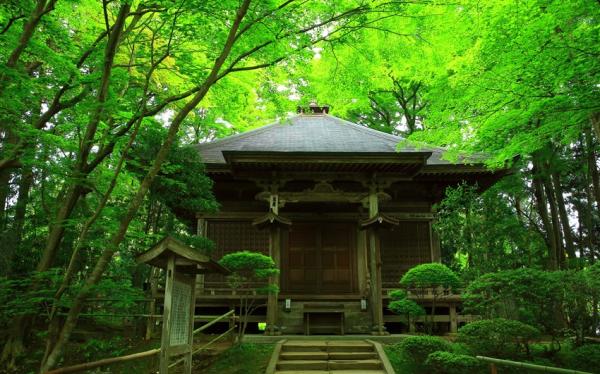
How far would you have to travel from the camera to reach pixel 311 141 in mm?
14578

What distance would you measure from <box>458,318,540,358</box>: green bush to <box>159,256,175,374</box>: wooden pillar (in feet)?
18.0

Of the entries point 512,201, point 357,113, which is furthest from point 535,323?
point 357,113

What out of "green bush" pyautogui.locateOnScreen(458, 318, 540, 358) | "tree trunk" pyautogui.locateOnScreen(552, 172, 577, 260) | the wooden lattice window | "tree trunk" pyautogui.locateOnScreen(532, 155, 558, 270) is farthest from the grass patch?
"tree trunk" pyautogui.locateOnScreen(552, 172, 577, 260)

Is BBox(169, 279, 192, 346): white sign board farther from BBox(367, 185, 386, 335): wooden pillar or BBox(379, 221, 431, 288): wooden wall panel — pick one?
BBox(379, 221, 431, 288): wooden wall panel

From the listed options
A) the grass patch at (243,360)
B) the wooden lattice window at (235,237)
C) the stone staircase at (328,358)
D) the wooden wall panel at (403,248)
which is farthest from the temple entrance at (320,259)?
the grass patch at (243,360)

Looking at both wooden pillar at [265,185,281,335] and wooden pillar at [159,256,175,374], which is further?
wooden pillar at [265,185,281,335]

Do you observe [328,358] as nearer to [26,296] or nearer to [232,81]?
[26,296]

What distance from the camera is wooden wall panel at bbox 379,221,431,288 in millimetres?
13875

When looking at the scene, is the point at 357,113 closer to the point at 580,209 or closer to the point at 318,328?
the point at 580,209

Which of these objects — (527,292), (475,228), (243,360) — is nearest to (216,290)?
(243,360)

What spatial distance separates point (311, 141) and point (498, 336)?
8.48 metres

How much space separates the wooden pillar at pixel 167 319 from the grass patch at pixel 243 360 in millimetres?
2884

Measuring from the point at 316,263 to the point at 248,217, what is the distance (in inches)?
105

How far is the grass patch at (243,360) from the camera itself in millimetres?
8330
